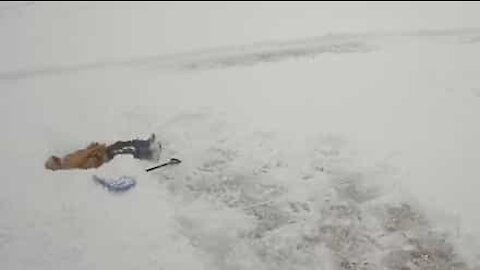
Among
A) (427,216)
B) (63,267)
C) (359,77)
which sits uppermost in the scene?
(359,77)

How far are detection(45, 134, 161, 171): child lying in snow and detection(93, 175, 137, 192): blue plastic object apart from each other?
1.38 ft

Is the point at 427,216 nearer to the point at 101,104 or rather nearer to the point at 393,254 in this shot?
the point at 393,254

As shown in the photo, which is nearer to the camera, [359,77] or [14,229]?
[14,229]

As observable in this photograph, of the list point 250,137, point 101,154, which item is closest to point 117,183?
point 101,154

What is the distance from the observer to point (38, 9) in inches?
658

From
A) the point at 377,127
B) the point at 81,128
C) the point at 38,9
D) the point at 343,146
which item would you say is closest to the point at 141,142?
the point at 81,128

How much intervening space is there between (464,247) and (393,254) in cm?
77

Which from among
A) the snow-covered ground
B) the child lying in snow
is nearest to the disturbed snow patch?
the snow-covered ground

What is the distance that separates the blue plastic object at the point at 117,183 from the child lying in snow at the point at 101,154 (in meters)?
0.42

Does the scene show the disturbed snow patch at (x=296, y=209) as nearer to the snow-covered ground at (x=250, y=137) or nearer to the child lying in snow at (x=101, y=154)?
the snow-covered ground at (x=250, y=137)

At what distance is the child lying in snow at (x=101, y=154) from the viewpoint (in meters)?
8.85

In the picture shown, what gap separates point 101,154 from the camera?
903 centimetres

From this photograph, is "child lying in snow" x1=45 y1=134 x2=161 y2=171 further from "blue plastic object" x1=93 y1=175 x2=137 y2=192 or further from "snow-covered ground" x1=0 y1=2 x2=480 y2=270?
"blue plastic object" x1=93 y1=175 x2=137 y2=192

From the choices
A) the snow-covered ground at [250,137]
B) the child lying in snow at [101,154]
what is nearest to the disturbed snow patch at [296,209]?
the snow-covered ground at [250,137]
